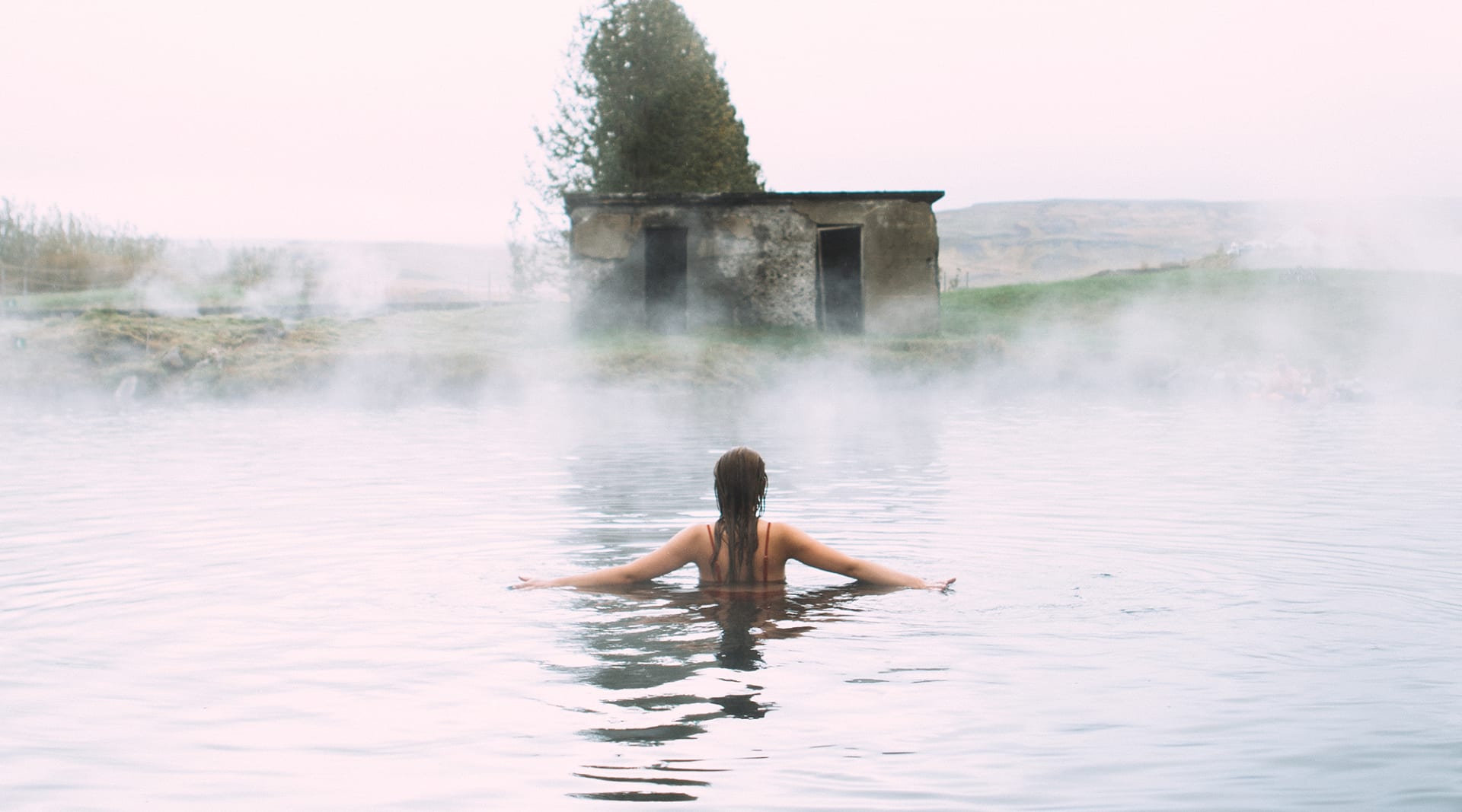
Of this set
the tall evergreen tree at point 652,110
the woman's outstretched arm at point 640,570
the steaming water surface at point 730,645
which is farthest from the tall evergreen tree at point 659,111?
the woman's outstretched arm at point 640,570

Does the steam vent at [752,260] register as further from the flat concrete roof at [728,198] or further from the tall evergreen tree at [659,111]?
the tall evergreen tree at [659,111]

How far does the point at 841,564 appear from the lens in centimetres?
723

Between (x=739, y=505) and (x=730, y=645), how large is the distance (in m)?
0.85

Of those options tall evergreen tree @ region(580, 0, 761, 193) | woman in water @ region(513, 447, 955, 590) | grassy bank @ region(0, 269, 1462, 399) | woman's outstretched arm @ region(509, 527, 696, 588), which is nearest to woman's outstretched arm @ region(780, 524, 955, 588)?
woman in water @ region(513, 447, 955, 590)

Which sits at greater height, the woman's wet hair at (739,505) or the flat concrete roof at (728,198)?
the flat concrete roof at (728,198)

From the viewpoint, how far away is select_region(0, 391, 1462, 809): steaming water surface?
14.8ft

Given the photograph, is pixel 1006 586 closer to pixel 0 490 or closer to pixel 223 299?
pixel 0 490

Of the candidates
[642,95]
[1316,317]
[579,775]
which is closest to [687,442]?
[579,775]

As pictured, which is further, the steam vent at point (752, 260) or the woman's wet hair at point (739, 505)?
the steam vent at point (752, 260)

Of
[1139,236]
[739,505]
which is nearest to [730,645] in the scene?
[739,505]

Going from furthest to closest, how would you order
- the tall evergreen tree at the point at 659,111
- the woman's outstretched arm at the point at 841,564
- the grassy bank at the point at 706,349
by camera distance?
the tall evergreen tree at the point at 659,111 → the grassy bank at the point at 706,349 → the woman's outstretched arm at the point at 841,564

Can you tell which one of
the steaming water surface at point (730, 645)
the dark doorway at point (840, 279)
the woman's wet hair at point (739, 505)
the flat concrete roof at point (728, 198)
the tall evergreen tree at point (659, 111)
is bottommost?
the steaming water surface at point (730, 645)

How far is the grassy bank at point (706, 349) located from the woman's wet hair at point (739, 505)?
16453 millimetres

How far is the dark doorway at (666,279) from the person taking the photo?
29.1m
